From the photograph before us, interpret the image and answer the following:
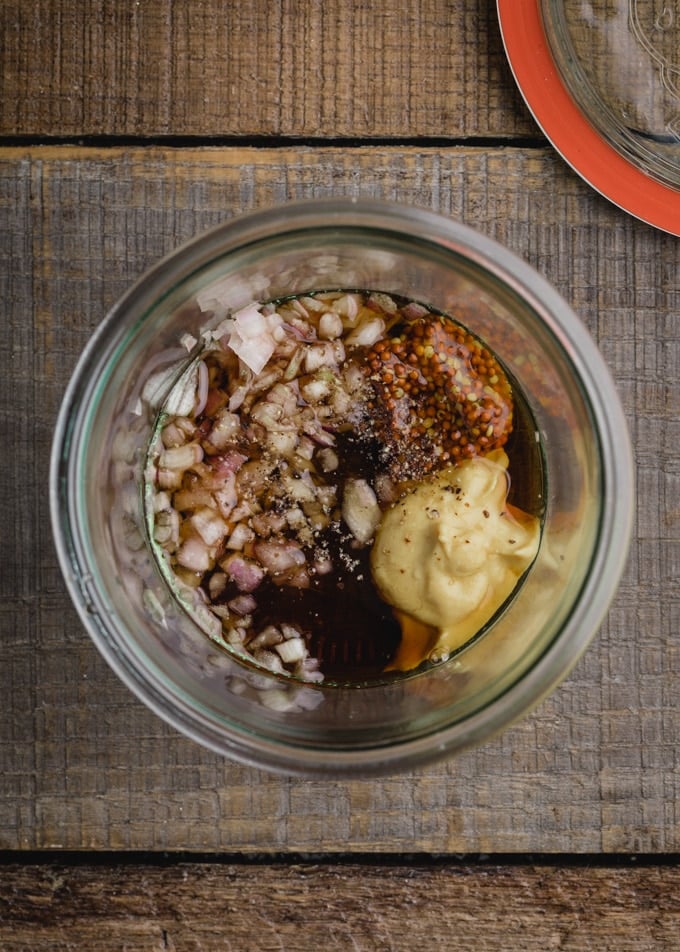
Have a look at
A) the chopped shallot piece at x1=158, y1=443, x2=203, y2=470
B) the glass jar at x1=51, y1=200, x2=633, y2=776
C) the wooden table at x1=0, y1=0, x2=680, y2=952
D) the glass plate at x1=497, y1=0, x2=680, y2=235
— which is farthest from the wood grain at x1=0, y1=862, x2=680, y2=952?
the glass plate at x1=497, y1=0, x2=680, y2=235

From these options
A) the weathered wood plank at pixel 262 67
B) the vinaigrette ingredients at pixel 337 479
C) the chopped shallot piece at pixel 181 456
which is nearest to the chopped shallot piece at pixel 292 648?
the vinaigrette ingredients at pixel 337 479

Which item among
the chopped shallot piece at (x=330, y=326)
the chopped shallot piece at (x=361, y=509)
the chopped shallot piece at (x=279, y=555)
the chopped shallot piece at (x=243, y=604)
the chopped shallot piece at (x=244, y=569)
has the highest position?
the chopped shallot piece at (x=330, y=326)

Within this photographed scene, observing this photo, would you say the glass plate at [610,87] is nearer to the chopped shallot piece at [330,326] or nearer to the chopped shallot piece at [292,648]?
the chopped shallot piece at [330,326]

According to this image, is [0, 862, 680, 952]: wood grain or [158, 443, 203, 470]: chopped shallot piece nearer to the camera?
[158, 443, 203, 470]: chopped shallot piece

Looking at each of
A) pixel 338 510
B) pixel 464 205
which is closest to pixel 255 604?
pixel 338 510

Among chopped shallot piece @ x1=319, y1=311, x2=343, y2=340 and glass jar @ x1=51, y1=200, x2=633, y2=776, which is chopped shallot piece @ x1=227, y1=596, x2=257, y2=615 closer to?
glass jar @ x1=51, y1=200, x2=633, y2=776

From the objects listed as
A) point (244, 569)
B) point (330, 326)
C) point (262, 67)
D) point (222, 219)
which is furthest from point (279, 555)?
point (262, 67)
